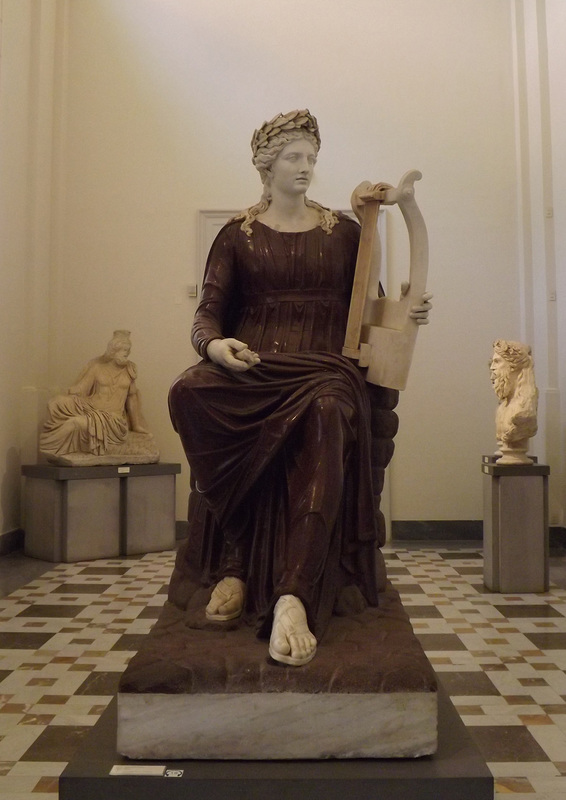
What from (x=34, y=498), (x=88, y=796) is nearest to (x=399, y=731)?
(x=88, y=796)

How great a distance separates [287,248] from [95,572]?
384 cm

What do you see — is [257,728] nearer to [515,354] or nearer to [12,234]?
[515,354]

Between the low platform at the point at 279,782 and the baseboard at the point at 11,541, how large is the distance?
4913 millimetres

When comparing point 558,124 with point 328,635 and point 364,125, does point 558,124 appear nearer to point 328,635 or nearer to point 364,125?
point 364,125

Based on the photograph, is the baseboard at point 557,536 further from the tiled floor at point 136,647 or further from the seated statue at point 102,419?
the seated statue at point 102,419

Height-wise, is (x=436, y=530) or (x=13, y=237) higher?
(x=13, y=237)

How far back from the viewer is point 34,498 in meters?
6.43

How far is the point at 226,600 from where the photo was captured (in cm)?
240

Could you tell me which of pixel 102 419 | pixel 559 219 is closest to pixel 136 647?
pixel 102 419

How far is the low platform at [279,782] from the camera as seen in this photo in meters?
1.84

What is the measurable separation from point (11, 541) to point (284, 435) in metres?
5.03

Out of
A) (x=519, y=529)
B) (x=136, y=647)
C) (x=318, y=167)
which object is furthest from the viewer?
(x=318, y=167)

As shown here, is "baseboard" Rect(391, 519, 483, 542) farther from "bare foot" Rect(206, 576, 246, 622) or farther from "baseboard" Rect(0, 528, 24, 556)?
"bare foot" Rect(206, 576, 246, 622)

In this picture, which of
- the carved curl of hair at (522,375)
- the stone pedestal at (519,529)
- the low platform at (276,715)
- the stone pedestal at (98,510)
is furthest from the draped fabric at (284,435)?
the stone pedestal at (98,510)
